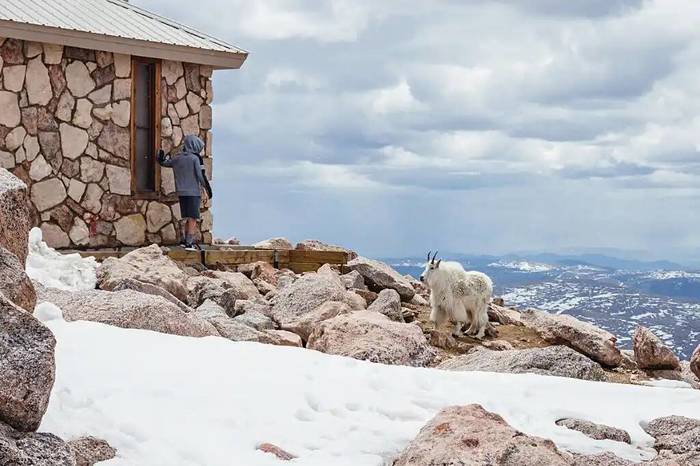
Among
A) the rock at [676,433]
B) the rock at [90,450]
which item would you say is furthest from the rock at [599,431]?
the rock at [90,450]

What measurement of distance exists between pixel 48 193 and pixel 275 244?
4283 mm

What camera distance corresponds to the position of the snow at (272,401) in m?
5.76

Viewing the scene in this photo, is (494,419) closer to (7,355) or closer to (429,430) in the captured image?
(429,430)

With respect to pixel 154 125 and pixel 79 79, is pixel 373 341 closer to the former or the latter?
pixel 79 79

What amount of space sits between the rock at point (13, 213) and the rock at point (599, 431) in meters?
3.82

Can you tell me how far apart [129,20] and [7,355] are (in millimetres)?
12557

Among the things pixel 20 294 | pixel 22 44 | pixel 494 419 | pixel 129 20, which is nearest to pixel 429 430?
pixel 494 419

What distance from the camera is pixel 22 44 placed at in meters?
14.6

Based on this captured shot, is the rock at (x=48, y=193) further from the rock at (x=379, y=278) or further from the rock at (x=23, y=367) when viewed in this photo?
the rock at (x=23, y=367)

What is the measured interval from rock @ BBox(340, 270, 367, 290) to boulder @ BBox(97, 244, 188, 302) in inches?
92.3

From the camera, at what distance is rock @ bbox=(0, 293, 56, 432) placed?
4770mm

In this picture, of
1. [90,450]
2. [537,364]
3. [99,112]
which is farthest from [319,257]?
[90,450]

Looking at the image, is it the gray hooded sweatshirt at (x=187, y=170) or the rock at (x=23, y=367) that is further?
the gray hooded sweatshirt at (x=187, y=170)

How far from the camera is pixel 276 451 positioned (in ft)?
19.0
